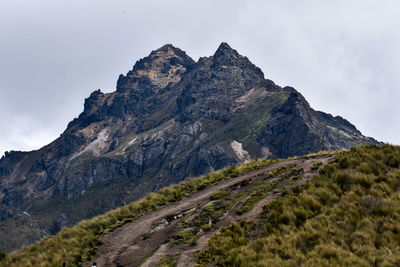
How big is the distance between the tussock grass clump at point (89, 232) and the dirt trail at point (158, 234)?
1008mm

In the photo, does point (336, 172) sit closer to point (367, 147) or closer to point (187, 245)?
point (367, 147)

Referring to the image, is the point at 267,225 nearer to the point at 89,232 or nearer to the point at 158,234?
the point at 158,234

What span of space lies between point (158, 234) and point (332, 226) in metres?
9.55

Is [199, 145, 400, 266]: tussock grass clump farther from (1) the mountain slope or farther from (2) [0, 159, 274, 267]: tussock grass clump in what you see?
(2) [0, 159, 274, 267]: tussock grass clump

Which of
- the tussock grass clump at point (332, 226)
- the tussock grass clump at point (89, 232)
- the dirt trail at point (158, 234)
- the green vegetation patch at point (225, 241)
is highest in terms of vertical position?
the tussock grass clump at point (89, 232)

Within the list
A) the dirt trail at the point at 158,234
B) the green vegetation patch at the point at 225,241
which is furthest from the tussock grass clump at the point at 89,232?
the green vegetation patch at the point at 225,241

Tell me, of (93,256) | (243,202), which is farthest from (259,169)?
(93,256)

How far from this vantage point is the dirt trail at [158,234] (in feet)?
48.4

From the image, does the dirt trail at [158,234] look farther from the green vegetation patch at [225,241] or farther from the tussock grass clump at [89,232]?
the tussock grass clump at [89,232]

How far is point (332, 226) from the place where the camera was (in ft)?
42.1

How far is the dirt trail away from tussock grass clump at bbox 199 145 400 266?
1048mm

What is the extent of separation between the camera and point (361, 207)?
1385 centimetres

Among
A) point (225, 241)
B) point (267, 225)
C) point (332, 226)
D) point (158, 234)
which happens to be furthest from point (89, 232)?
point (332, 226)

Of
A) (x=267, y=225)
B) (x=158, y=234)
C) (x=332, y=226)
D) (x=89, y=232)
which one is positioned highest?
(x=89, y=232)
